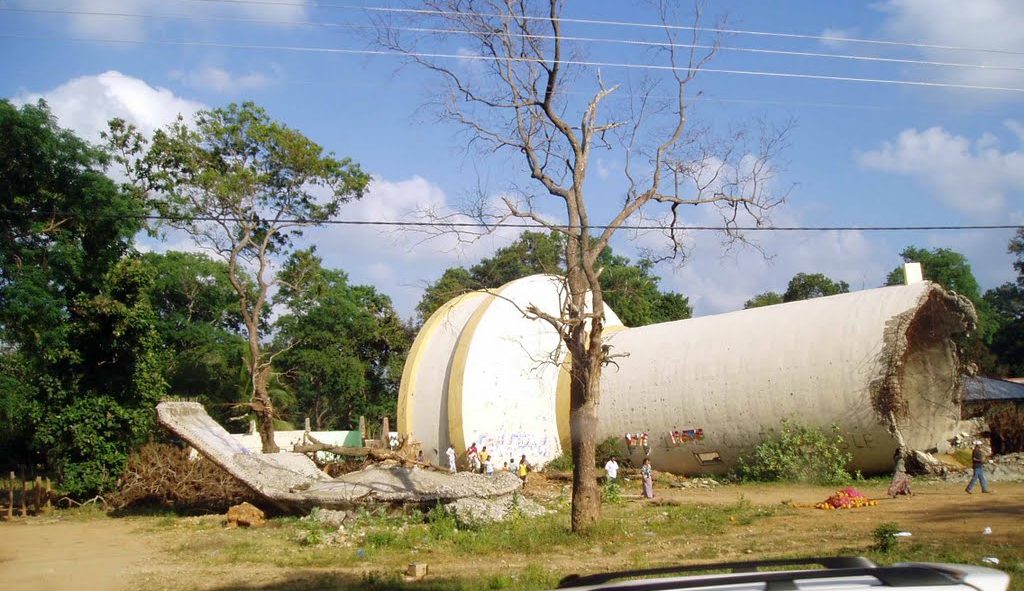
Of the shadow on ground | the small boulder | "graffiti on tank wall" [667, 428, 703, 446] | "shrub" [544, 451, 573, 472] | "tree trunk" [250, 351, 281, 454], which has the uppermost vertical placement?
"tree trunk" [250, 351, 281, 454]

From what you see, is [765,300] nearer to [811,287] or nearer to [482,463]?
[811,287]

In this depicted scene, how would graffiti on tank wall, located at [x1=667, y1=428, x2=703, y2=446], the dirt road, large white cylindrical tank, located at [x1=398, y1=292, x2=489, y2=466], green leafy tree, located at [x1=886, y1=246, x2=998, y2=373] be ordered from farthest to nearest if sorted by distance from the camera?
green leafy tree, located at [x1=886, y1=246, x2=998, y2=373]
large white cylindrical tank, located at [x1=398, y1=292, x2=489, y2=466]
graffiti on tank wall, located at [x1=667, y1=428, x2=703, y2=446]
the dirt road

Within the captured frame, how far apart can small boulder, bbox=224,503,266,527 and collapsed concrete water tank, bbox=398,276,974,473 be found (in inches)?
230

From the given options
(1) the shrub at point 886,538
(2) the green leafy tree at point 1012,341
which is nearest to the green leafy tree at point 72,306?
(1) the shrub at point 886,538

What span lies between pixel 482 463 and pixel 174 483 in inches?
342

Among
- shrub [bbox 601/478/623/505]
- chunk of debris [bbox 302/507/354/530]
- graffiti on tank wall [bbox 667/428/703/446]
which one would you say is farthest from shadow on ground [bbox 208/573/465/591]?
graffiti on tank wall [bbox 667/428/703/446]

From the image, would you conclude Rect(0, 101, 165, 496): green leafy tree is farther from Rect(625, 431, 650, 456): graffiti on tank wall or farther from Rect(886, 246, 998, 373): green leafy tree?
Rect(886, 246, 998, 373): green leafy tree

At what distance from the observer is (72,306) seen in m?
20.7

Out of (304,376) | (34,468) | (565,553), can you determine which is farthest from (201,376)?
(565,553)

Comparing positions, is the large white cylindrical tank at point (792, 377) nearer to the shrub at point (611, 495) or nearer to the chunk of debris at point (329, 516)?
the shrub at point (611, 495)

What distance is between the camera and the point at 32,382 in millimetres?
21359

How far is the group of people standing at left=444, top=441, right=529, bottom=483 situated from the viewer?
24.4 metres

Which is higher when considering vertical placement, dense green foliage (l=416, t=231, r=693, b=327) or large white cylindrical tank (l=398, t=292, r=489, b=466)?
dense green foliage (l=416, t=231, r=693, b=327)

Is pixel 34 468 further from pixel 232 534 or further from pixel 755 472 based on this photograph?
pixel 755 472
